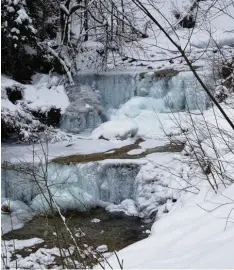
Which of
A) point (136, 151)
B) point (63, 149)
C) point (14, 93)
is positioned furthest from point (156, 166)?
point (14, 93)

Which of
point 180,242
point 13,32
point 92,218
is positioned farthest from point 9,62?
point 180,242

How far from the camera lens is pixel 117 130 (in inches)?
409

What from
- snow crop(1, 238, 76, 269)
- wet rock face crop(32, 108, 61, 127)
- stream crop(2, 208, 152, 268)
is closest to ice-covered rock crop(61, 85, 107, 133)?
wet rock face crop(32, 108, 61, 127)

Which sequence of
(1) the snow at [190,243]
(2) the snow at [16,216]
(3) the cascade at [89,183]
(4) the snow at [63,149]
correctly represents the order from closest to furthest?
(1) the snow at [190,243] → (2) the snow at [16,216] → (3) the cascade at [89,183] → (4) the snow at [63,149]

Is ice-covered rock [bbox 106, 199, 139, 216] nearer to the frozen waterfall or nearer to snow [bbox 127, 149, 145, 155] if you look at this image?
snow [bbox 127, 149, 145, 155]

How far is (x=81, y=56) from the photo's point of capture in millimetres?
14164

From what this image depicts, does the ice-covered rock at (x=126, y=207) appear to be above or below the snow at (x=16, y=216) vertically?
above

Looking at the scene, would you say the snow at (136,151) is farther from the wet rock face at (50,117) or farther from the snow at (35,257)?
the snow at (35,257)

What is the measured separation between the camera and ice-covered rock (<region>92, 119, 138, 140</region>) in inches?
406

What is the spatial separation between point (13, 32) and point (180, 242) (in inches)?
368

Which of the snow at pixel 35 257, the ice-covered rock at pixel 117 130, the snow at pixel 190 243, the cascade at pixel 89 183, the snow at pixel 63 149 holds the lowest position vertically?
the snow at pixel 35 257

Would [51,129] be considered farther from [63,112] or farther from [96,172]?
[96,172]

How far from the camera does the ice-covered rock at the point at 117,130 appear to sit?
10.3 meters

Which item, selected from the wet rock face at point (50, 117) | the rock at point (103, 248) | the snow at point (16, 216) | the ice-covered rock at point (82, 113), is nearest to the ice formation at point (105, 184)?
the snow at point (16, 216)
